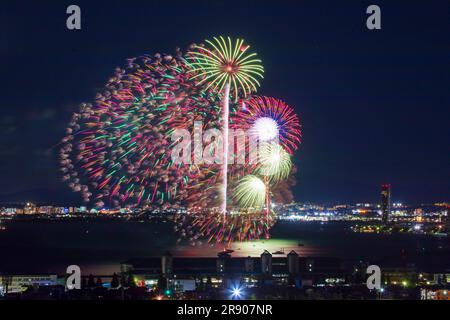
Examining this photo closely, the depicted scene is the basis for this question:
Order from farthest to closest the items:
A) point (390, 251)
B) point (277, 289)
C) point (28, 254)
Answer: point (390, 251) < point (28, 254) < point (277, 289)

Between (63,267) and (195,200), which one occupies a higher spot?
(195,200)

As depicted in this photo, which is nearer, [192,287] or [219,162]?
[219,162]

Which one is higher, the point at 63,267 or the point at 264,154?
the point at 264,154

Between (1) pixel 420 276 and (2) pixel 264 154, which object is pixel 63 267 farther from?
(2) pixel 264 154
